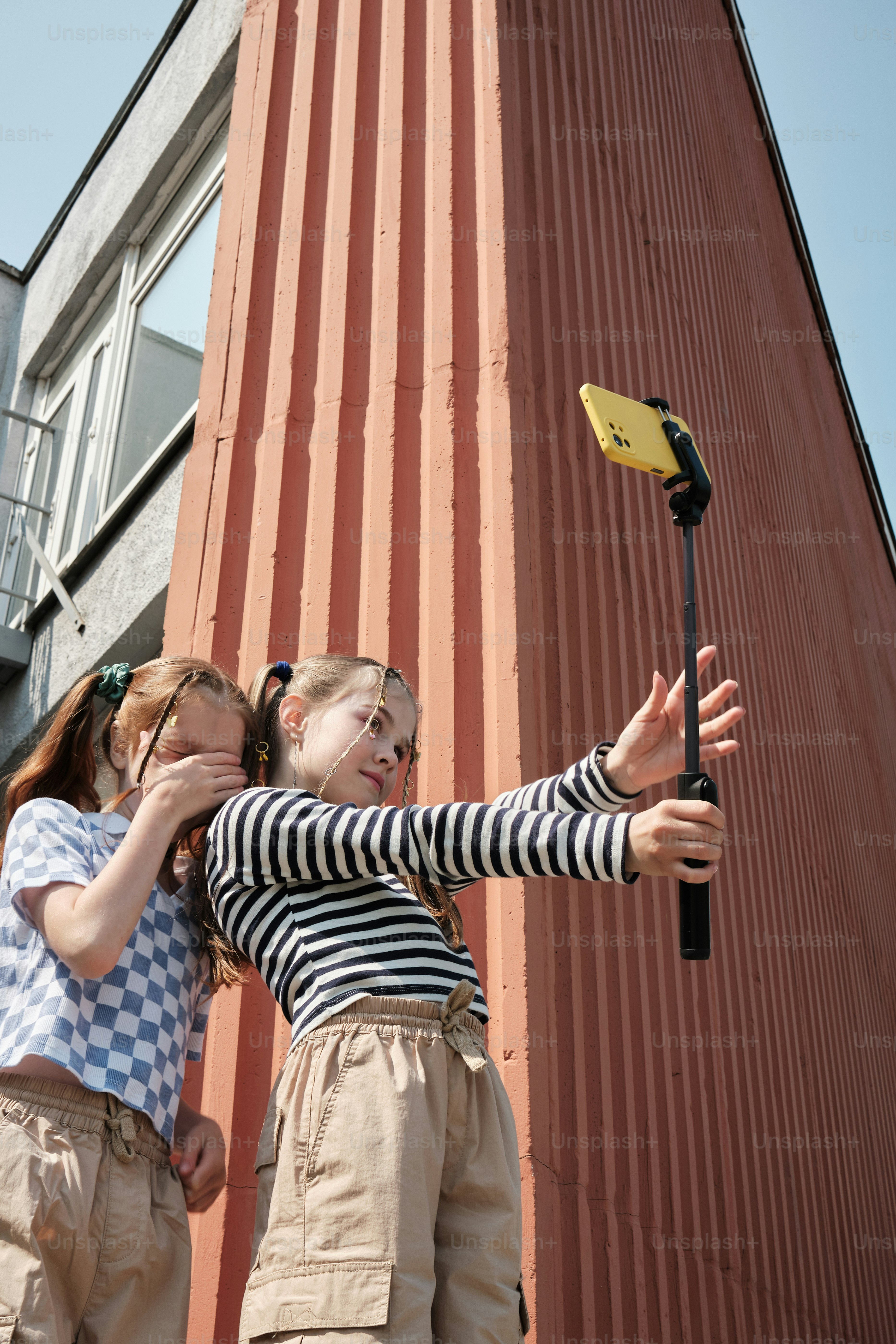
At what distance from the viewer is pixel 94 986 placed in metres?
1.83

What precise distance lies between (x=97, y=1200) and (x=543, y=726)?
174cm

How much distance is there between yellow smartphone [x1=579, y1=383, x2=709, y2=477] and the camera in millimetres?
1896

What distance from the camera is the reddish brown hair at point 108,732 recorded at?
2176 millimetres

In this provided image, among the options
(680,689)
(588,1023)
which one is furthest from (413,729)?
(588,1023)

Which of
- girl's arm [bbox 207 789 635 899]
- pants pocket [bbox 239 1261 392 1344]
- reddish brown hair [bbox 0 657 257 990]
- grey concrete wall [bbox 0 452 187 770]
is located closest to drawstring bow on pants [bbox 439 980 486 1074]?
girl's arm [bbox 207 789 635 899]

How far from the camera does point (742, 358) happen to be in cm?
688

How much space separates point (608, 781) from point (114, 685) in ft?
3.17

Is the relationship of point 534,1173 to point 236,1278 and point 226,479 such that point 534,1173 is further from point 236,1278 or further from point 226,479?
point 226,479

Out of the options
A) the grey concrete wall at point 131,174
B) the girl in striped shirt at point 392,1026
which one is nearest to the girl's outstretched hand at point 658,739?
the girl in striped shirt at point 392,1026

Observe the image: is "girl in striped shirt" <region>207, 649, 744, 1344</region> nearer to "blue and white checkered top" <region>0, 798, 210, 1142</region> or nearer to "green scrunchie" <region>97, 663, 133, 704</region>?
"blue and white checkered top" <region>0, 798, 210, 1142</region>

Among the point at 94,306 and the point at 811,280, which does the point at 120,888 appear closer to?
the point at 94,306

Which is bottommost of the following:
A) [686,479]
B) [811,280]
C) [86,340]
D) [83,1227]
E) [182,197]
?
[83,1227]

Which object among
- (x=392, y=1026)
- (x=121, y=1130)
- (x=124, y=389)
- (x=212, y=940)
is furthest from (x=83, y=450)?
(x=392, y=1026)

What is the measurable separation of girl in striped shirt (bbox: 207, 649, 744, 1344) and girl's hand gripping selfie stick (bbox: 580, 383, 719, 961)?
0.08 metres
